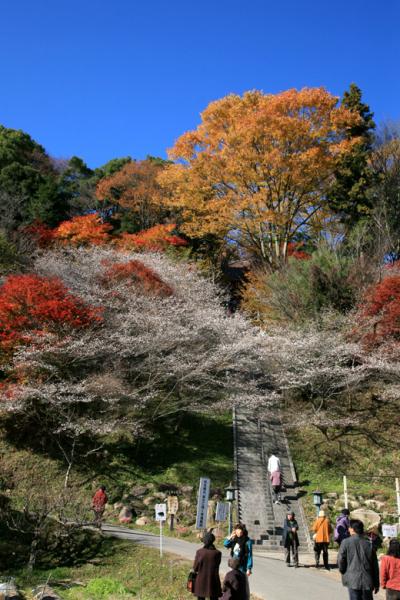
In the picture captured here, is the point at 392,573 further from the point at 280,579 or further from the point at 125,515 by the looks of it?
the point at 125,515

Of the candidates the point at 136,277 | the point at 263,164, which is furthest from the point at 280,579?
the point at 263,164

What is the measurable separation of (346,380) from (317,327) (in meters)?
2.67

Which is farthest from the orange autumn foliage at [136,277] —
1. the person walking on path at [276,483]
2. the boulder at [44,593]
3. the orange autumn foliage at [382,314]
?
the boulder at [44,593]

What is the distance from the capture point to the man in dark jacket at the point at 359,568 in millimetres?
5488

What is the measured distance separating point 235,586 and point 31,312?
37.5ft

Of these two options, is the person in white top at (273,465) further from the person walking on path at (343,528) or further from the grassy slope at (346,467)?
the person walking on path at (343,528)

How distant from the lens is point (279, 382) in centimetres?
1791

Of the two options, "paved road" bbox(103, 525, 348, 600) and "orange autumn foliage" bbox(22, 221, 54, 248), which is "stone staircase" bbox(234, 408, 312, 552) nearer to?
"paved road" bbox(103, 525, 348, 600)

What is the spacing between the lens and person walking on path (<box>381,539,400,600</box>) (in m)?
5.59

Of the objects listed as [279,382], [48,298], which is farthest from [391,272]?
[48,298]

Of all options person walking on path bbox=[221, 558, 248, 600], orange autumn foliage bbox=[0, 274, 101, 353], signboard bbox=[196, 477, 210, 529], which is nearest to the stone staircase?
signboard bbox=[196, 477, 210, 529]

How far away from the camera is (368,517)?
38.8 feet

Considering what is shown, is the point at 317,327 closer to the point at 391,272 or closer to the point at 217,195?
the point at 391,272

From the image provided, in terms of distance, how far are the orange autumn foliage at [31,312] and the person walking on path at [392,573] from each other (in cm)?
1146
